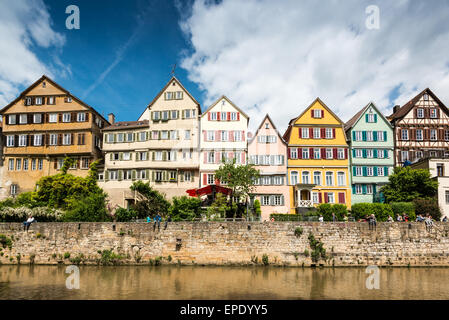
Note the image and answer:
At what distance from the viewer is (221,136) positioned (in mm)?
40156

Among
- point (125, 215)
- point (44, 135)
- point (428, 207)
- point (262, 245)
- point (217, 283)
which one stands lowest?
point (217, 283)

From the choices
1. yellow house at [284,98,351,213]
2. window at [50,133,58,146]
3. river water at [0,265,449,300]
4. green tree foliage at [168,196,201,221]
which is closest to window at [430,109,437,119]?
yellow house at [284,98,351,213]

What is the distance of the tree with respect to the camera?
35.4m

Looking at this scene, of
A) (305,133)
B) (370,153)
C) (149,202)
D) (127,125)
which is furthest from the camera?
(127,125)

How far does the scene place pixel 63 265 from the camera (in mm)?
26844

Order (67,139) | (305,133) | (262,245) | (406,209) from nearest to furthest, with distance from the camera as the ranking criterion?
1. (262,245)
2. (406,209)
3. (305,133)
4. (67,139)

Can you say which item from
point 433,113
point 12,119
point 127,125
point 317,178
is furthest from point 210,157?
point 433,113

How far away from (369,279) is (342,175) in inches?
795

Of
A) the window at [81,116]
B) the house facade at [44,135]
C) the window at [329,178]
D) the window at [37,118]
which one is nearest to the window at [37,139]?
the house facade at [44,135]

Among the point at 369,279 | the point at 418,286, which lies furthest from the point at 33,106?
the point at 418,286

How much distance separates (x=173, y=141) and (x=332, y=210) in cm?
2063

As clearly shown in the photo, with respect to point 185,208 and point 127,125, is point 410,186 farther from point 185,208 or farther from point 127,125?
point 127,125

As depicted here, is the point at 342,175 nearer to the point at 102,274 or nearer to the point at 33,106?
the point at 102,274
